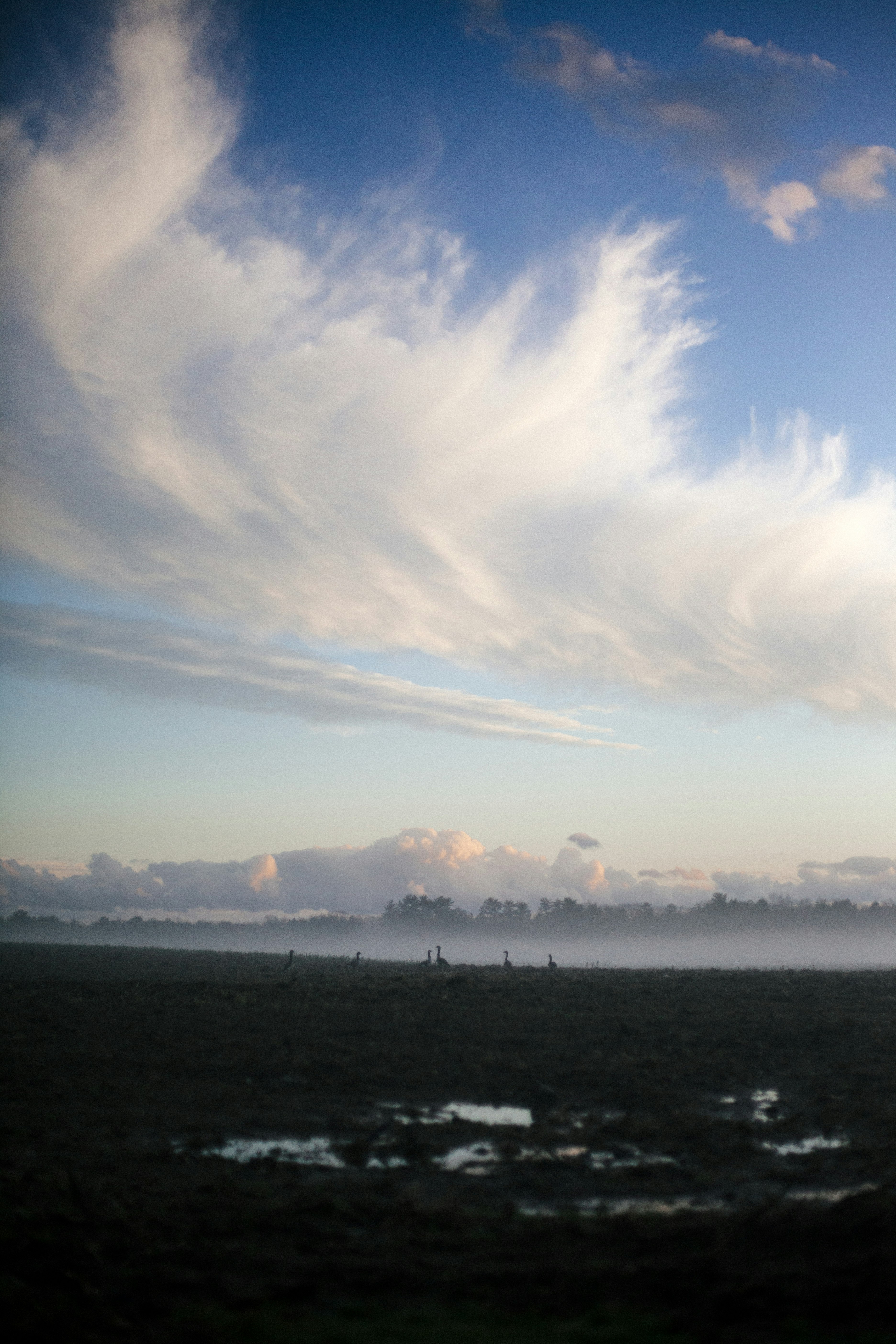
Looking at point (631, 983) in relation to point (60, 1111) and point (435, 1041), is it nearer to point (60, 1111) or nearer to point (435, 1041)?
point (435, 1041)

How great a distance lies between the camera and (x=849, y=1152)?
16.0 meters

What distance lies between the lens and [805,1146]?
16812 millimetres

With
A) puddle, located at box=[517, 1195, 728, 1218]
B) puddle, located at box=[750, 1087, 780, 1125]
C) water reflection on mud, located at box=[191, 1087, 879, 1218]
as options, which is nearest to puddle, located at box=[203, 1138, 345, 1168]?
water reflection on mud, located at box=[191, 1087, 879, 1218]

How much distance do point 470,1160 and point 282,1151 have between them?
3825 millimetres

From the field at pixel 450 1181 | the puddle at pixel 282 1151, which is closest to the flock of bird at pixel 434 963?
the field at pixel 450 1181

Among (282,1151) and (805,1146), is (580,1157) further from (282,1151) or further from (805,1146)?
(282,1151)

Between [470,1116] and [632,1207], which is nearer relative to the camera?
[632,1207]

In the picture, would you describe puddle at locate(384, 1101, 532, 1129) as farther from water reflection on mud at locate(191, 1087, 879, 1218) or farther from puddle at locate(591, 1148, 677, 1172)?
puddle at locate(591, 1148, 677, 1172)

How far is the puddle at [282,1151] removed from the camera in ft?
51.4

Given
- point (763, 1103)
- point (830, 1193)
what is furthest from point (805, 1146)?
point (763, 1103)

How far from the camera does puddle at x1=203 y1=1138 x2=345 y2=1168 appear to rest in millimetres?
15656

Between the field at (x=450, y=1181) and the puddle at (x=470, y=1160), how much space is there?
84 mm

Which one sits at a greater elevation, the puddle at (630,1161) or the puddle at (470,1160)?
the puddle at (630,1161)

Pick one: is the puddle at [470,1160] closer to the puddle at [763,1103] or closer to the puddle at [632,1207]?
the puddle at [632,1207]
